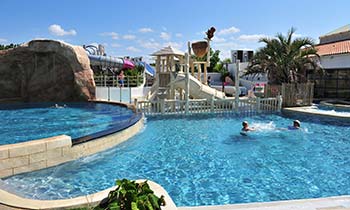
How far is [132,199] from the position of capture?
10.7 ft

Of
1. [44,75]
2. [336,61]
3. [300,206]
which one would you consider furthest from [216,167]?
[336,61]

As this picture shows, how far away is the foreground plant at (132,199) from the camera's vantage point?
10.6 ft

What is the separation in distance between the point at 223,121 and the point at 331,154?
5669 mm

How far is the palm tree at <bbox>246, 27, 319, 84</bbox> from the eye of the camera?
1736 centimetres

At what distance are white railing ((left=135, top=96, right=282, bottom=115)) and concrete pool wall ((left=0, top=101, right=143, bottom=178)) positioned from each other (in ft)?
19.8

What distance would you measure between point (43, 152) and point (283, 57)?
1468 centimetres

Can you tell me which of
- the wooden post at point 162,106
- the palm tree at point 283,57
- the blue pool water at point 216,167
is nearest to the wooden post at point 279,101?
the palm tree at point 283,57

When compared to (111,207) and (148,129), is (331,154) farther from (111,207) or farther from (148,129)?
(111,207)

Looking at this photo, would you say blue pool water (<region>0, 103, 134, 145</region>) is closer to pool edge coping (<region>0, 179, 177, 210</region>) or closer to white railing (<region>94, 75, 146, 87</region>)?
white railing (<region>94, 75, 146, 87</region>)

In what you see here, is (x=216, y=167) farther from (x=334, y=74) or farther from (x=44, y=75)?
(x=334, y=74)

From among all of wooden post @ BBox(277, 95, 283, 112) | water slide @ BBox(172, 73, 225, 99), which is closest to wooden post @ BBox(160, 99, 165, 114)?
water slide @ BBox(172, 73, 225, 99)

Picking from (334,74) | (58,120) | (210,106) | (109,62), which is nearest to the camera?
(58,120)

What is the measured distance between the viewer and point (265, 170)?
693 cm

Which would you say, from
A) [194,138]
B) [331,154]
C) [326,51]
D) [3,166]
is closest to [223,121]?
[194,138]
